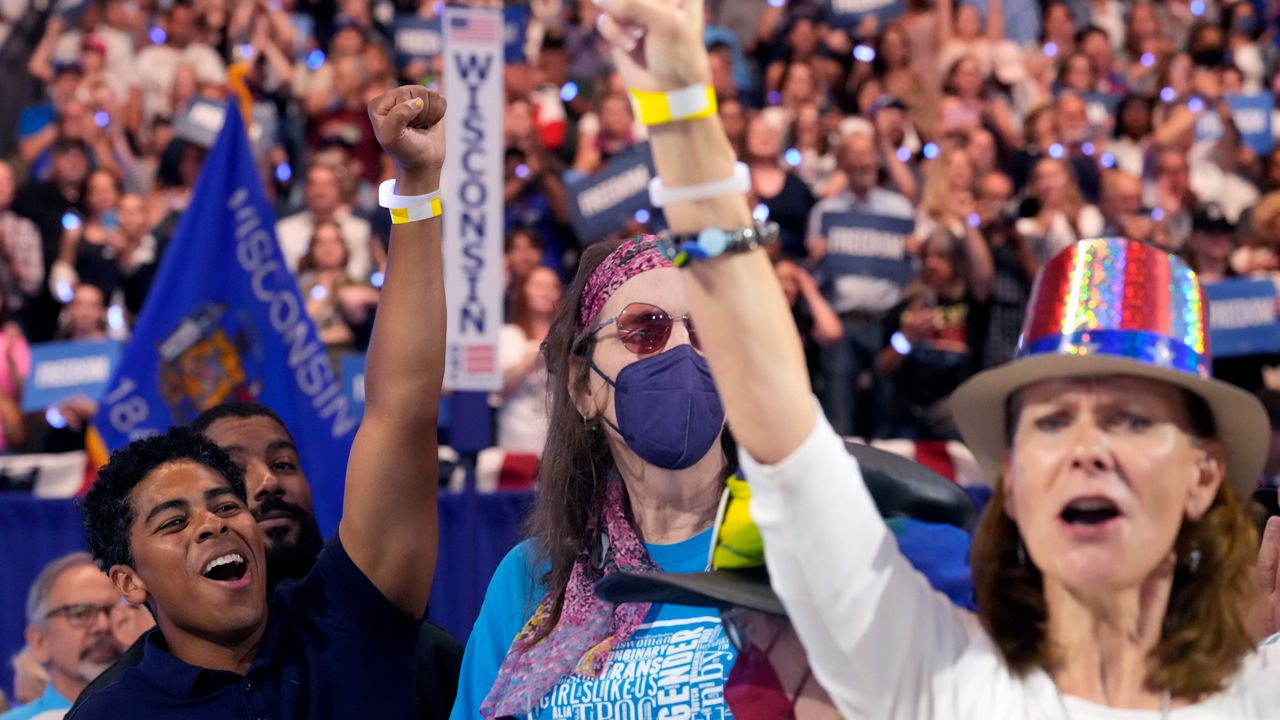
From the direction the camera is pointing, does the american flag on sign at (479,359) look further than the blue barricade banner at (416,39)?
No

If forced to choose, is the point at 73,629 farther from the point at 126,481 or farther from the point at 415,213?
the point at 415,213

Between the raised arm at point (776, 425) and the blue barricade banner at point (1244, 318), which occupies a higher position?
the raised arm at point (776, 425)

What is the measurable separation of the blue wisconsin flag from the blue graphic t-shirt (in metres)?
2.76

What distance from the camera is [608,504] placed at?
287 cm

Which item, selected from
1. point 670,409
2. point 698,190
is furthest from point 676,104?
point 670,409

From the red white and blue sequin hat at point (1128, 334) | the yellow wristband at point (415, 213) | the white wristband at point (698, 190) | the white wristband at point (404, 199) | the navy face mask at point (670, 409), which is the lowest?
the navy face mask at point (670, 409)

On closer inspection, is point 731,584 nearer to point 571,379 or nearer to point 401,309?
point 571,379

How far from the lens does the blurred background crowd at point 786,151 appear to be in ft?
23.9

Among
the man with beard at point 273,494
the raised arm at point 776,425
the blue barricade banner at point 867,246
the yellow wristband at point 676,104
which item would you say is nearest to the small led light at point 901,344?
the blue barricade banner at point 867,246

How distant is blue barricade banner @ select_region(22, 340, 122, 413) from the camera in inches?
275

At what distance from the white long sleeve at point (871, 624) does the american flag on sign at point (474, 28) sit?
3.88 m

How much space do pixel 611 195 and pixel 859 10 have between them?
310cm

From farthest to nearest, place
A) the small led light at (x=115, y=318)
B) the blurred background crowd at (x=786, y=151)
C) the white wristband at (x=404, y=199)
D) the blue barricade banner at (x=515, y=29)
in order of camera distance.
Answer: the blue barricade banner at (x=515, y=29), the small led light at (x=115, y=318), the blurred background crowd at (x=786, y=151), the white wristband at (x=404, y=199)

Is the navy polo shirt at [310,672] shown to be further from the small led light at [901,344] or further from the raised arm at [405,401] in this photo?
the small led light at [901,344]
